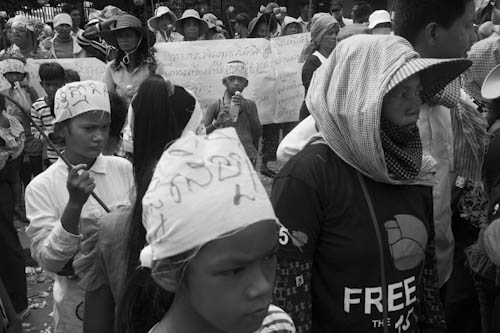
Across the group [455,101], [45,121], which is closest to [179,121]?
[455,101]

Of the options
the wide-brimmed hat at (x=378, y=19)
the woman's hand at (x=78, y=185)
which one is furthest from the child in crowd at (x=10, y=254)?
the wide-brimmed hat at (x=378, y=19)

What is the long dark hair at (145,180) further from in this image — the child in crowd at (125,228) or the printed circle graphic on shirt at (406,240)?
the printed circle graphic on shirt at (406,240)

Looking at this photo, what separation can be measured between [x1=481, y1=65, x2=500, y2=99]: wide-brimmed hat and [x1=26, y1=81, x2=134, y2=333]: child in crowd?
1.95 meters

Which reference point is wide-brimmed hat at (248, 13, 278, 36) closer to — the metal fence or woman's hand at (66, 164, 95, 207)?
woman's hand at (66, 164, 95, 207)

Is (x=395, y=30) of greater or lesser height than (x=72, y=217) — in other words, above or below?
above

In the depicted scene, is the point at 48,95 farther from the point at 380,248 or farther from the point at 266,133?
the point at 380,248

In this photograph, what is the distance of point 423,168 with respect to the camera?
2.21 m

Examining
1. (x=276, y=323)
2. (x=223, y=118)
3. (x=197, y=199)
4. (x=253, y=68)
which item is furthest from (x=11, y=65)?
(x=197, y=199)

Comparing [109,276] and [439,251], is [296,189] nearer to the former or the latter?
[109,276]

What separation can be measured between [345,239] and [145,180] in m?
0.70

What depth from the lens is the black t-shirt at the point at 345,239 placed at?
1.97 m

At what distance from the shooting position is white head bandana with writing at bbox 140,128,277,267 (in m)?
1.34

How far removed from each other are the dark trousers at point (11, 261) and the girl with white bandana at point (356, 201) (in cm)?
339

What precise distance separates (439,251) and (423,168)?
0.73 meters
